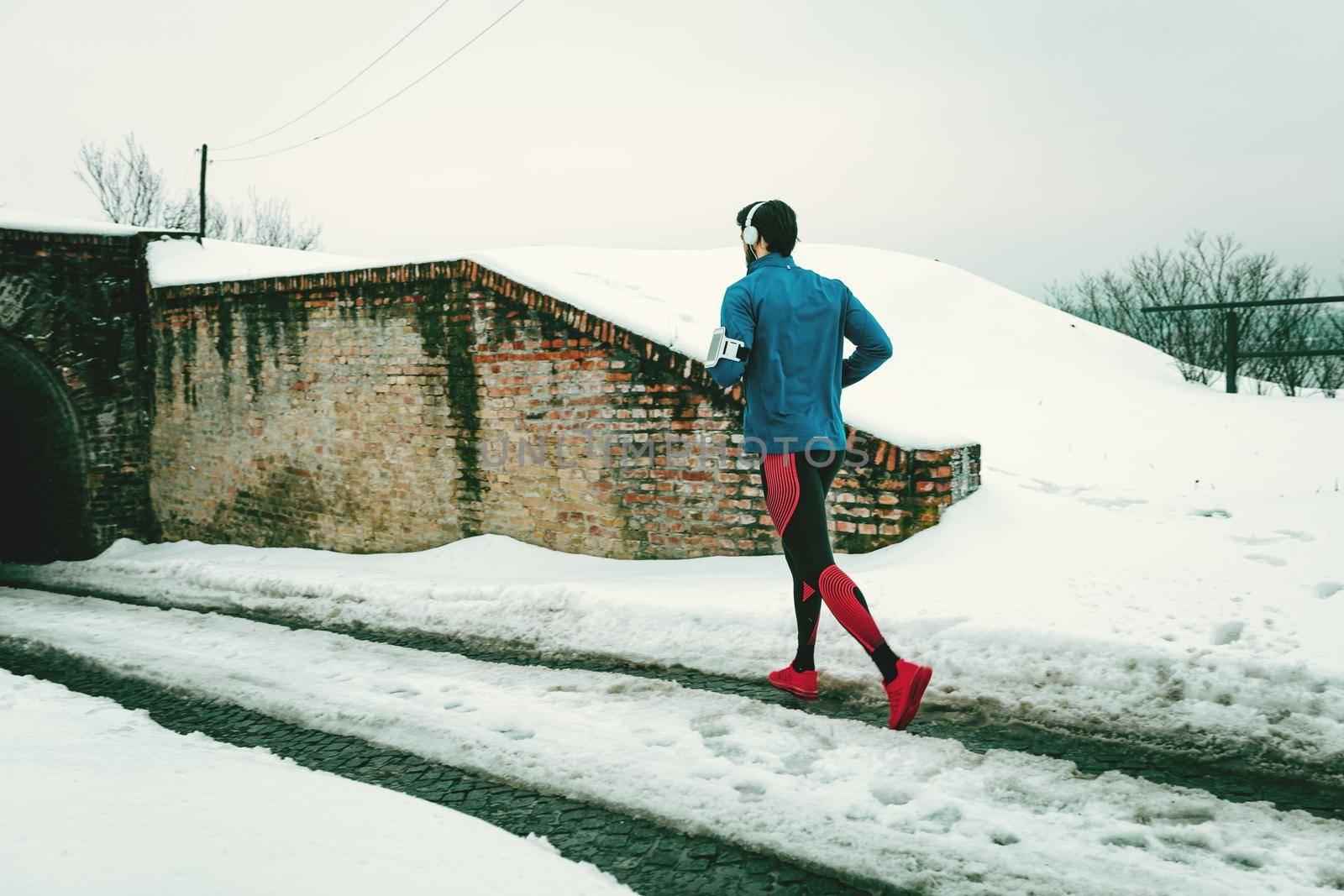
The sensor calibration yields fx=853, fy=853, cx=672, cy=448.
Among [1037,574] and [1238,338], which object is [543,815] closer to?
[1037,574]

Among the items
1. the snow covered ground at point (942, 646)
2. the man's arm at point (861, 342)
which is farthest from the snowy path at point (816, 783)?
the man's arm at point (861, 342)

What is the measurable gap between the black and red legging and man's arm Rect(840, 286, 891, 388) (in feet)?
1.44

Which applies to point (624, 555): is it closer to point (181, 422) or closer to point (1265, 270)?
point (181, 422)

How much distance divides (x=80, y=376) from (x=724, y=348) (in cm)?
1113

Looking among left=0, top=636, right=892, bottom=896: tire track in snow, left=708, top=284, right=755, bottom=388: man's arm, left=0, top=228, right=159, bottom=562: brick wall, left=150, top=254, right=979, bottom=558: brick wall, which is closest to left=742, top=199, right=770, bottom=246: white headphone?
left=708, top=284, right=755, bottom=388: man's arm

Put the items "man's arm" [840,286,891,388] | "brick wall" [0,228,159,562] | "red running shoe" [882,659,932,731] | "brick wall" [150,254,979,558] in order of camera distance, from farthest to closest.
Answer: "brick wall" [0,228,159,562] → "brick wall" [150,254,979,558] → "man's arm" [840,286,891,388] → "red running shoe" [882,659,932,731]

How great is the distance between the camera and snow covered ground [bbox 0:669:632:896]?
2.09 meters

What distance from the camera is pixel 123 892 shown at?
1969mm

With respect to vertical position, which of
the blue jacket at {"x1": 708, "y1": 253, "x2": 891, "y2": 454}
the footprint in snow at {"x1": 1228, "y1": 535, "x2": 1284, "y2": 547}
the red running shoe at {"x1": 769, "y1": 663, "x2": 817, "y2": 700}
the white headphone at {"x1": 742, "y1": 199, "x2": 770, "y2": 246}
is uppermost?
the white headphone at {"x1": 742, "y1": 199, "x2": 770, "y2": 246}

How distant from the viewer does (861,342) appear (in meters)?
3.79

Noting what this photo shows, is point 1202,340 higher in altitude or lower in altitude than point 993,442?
higher

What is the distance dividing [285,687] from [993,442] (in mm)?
6160

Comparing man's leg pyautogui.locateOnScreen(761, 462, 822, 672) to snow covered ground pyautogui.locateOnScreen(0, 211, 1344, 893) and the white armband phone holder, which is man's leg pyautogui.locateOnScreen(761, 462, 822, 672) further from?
the white armband phone holder

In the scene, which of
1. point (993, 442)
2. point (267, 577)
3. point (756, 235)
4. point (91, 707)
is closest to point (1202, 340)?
point (993, 442)
